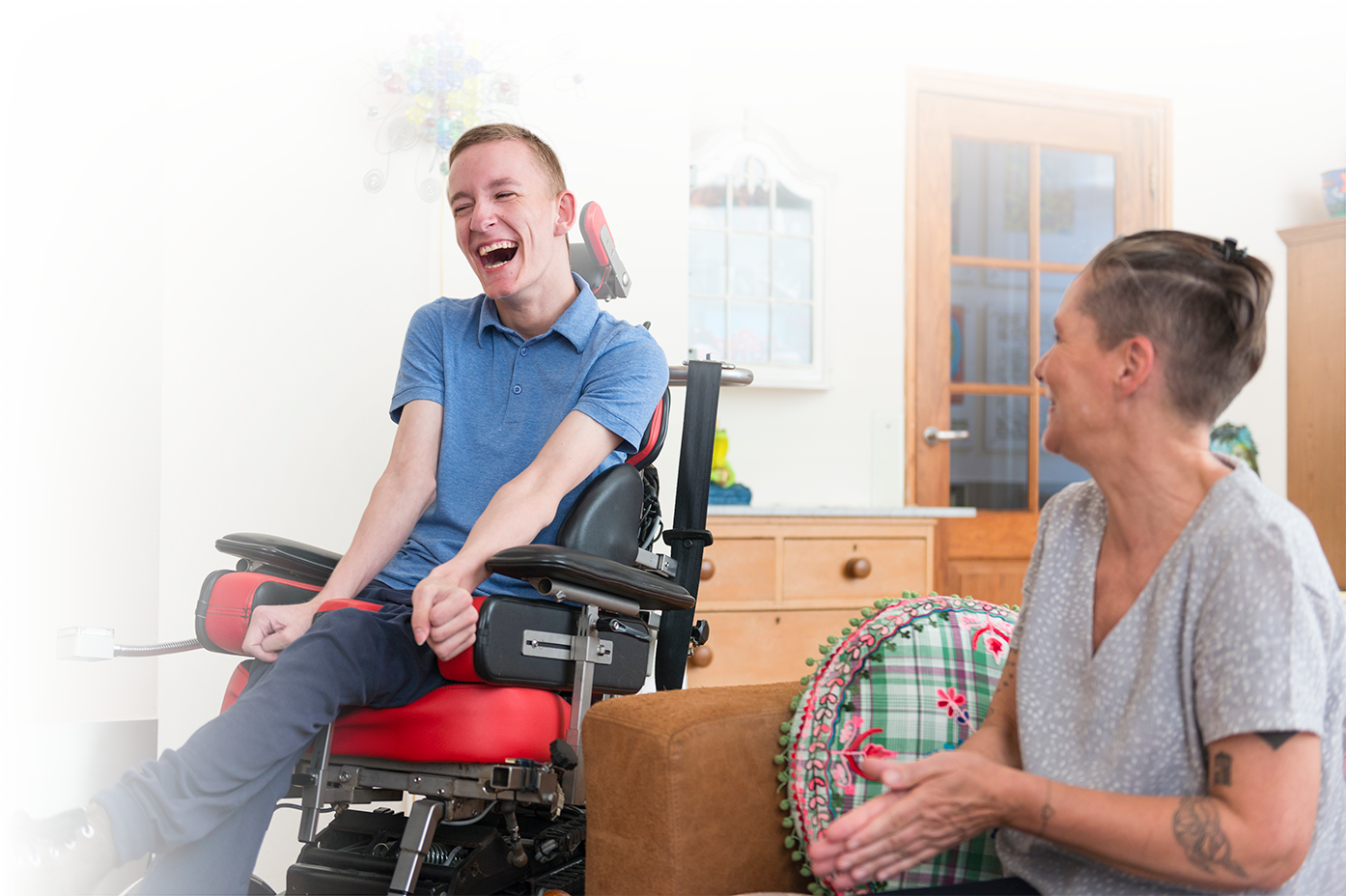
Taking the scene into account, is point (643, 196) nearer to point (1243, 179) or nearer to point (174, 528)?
point (174, 528)

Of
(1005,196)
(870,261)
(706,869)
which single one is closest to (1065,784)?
(706,869)

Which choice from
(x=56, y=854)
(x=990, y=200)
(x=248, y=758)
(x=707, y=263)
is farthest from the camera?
(x=990, y=200)

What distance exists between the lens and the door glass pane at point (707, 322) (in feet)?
11.8

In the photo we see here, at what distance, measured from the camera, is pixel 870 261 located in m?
3.85

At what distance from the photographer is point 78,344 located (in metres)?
2.17

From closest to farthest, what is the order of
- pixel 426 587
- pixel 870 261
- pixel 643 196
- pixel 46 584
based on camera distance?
pixel 426 587
pixel 46 584
pixel 643 196
pixel 870 261

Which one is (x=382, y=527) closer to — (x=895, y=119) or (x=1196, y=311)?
(x=1196, y=311)

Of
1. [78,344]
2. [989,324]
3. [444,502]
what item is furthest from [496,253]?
[989,324]

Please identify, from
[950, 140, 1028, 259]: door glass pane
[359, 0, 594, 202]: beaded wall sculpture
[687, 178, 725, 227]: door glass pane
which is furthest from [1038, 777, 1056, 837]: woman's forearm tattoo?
[950, 140, 1028, 259]: door glass pane

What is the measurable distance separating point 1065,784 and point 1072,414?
11.9 inches

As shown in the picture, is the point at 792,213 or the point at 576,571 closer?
the point at 576,571

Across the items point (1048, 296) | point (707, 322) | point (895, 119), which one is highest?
point (895, 119)

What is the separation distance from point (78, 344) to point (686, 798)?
1719 millimetres

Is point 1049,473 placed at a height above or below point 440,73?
below
